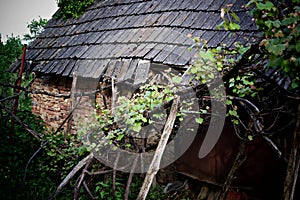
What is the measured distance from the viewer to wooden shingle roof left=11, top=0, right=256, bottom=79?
378cm

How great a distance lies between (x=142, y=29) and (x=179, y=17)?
2.34 ft

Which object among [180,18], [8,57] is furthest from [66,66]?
[8,57]

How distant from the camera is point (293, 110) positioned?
2.39 meters

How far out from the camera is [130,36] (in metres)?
4.64

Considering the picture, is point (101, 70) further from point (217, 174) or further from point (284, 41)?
point (284, 41)

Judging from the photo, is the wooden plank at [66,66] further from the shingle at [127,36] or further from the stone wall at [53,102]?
the shingle at [127,36]

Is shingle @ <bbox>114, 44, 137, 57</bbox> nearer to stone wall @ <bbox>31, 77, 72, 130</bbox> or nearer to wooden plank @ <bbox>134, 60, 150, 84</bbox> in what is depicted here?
wooden plank @ <bbox>134, 60, 150, 84</bbox>

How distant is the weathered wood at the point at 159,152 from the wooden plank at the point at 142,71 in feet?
4.41

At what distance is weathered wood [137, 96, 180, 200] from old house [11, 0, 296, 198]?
937 mm

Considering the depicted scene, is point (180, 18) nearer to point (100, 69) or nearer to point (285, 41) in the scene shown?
point (100, 69)

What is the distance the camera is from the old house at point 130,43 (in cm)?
374

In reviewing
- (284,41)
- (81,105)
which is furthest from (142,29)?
(284,41)

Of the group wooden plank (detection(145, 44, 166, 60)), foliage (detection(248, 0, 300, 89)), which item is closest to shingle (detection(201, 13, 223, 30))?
wooden plank (detection(145, 44, 166, 60))

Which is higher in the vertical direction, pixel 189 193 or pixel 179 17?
pixel 179 17
